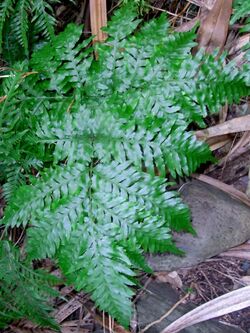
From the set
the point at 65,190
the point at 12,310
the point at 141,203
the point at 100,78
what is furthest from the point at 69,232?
the point at 100,78

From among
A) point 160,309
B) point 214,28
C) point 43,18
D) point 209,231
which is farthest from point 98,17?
point 160,309

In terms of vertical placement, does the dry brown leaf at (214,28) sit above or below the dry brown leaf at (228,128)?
above

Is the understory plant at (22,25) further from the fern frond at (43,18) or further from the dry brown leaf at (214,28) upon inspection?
the dry brown leaf at (214,28)

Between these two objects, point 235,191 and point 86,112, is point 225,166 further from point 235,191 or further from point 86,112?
point 86,112

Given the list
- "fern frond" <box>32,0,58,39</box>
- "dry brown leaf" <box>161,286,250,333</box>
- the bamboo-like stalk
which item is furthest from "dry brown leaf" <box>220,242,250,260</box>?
"fern frond" <box>32,0,58,39</box>

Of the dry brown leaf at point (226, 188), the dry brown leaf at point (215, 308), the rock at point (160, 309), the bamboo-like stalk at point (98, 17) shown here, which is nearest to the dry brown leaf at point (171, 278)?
the rock at point (160, 309)

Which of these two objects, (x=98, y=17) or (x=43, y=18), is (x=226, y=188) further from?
(x=43, y=18)

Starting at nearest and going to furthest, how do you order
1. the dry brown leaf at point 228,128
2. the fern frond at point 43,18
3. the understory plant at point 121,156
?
the understory plant at point 121,156 < the dry brown leaf at point 228,128 < the fern frond at point 43,18
